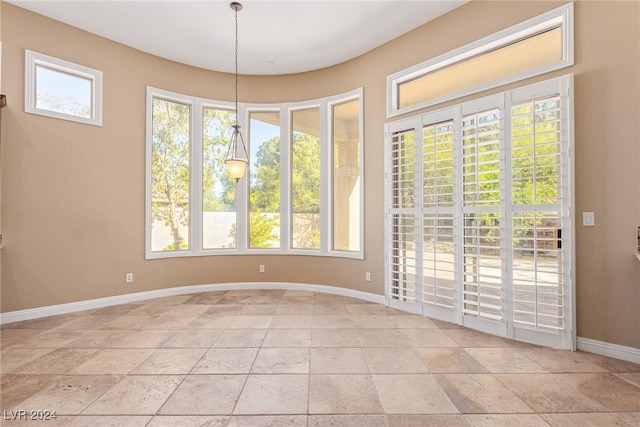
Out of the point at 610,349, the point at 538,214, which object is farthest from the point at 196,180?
the point at 610,349

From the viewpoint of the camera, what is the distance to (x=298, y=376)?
252 cm

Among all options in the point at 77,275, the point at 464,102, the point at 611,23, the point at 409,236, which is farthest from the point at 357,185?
the point at 77,275

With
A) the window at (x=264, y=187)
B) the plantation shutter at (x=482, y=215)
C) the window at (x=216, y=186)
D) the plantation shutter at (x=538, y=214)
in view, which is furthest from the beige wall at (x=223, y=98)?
the plantation shutter at (x=482, y=215)

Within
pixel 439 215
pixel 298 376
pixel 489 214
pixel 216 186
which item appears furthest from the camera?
pixel 216 186

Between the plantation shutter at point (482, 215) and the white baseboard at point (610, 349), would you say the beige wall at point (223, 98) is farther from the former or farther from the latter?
the plantation shutter at point (482, 215)

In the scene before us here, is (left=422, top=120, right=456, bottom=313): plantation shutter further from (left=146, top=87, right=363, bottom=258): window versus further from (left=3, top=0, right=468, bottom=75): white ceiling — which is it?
(left=3, top=0, right=468, bottom=75): white ceiling

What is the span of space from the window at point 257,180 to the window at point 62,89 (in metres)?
0.71

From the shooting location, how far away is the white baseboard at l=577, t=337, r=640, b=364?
273cm

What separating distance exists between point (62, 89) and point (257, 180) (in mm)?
2913

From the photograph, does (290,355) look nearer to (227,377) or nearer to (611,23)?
(227,377)

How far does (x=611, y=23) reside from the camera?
9.21ft

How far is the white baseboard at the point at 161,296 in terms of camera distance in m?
3.91

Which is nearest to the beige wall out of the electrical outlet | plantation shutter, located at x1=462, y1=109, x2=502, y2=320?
the electrical outlet

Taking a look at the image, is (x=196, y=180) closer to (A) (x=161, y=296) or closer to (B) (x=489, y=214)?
(A) (x=161, y=296)
